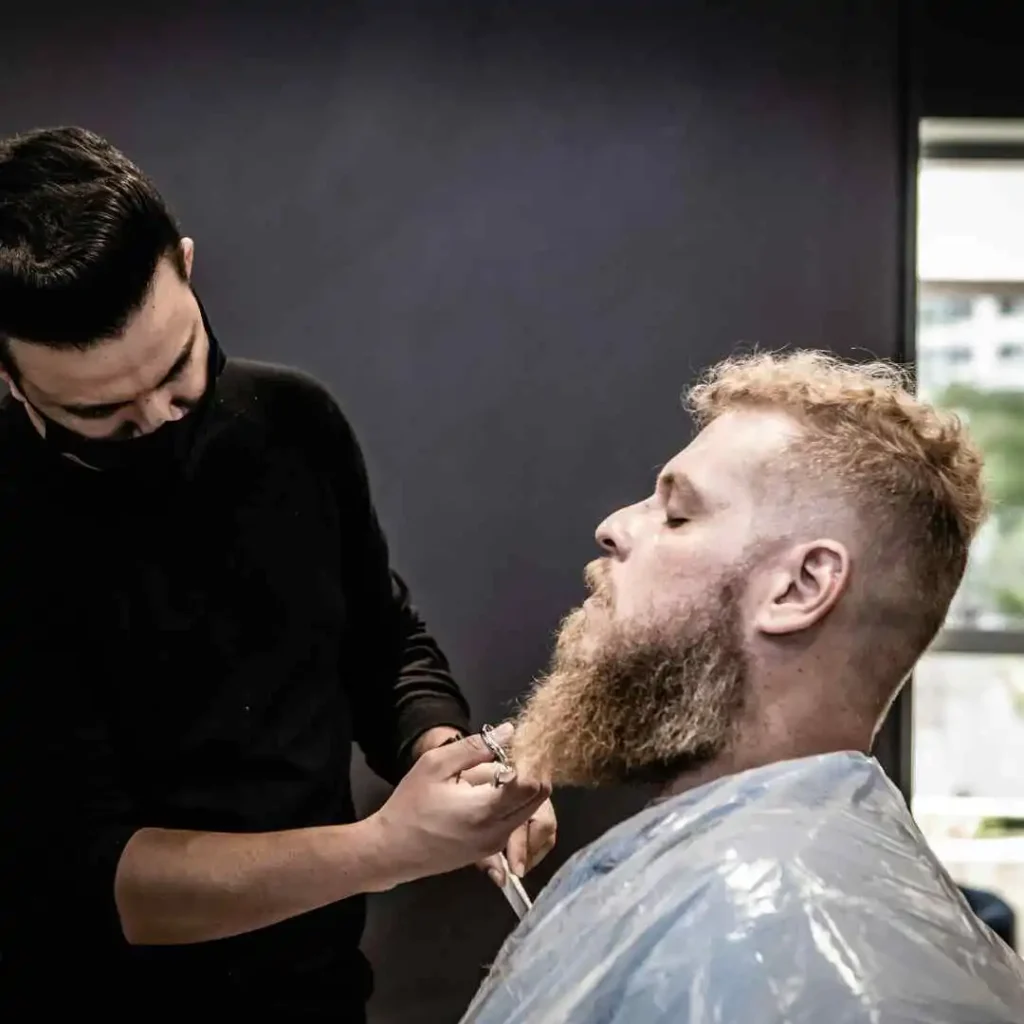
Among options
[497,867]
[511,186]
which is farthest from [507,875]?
[511,186]

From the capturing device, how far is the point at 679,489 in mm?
1060

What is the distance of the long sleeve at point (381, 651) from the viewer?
4.68 feet

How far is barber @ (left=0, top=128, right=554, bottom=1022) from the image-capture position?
1.10 metres

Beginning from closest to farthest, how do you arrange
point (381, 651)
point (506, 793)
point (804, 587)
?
1. point (804, 587)
2. point (506, 793)
3. point (381, 651)

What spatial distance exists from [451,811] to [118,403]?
1.93 feet

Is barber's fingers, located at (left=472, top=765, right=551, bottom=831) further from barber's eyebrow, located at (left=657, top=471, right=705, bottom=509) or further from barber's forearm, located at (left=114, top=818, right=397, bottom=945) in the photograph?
barber's eyebrow, located at (left=657, top=471, right=705, bottom=509)

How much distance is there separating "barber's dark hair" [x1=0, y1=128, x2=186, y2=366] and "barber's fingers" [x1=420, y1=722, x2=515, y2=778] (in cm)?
58

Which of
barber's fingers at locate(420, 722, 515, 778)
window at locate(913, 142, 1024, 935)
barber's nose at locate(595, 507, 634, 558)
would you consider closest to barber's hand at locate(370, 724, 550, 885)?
barber's fingers at locate(420, 722, 515, 778)

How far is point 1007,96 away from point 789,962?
1.54m

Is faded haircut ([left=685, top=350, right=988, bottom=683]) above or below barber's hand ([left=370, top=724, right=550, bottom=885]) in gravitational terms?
above

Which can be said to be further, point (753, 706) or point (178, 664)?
point (178, 664)

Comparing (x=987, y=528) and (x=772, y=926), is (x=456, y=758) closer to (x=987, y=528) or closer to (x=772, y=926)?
(x=772, y=926)

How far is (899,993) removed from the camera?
2.35 feet

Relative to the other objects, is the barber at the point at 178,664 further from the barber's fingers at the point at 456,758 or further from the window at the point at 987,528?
the window at the point at 987,528
